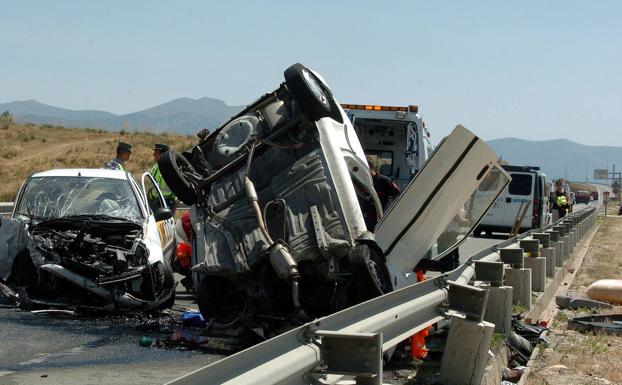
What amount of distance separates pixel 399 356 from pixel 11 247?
4844 millimetres

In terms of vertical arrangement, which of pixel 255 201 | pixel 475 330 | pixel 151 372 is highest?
pixel 255 201

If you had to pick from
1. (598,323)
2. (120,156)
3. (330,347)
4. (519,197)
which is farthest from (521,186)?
(330,347)

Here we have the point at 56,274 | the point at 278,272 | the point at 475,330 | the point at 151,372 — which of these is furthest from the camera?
the point at 56,274

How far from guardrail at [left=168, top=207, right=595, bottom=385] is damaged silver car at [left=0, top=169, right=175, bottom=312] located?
4.43m

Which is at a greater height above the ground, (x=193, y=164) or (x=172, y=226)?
(x=193, y=164)

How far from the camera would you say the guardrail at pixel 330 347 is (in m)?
3.46

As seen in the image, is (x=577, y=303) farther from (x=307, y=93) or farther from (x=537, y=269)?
(x=307, y=93)

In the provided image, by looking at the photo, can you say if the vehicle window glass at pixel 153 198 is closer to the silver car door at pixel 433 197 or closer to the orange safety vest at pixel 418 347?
the silver car door at pixel 433 197

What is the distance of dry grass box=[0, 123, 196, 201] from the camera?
2319 inches

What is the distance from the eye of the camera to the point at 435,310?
637 cm

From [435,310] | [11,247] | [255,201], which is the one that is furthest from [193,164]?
[435,310]

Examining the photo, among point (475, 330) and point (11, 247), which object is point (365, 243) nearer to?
point (475, 330)

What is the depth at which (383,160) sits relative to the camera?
16734 mm

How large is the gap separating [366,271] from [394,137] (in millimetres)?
8773
